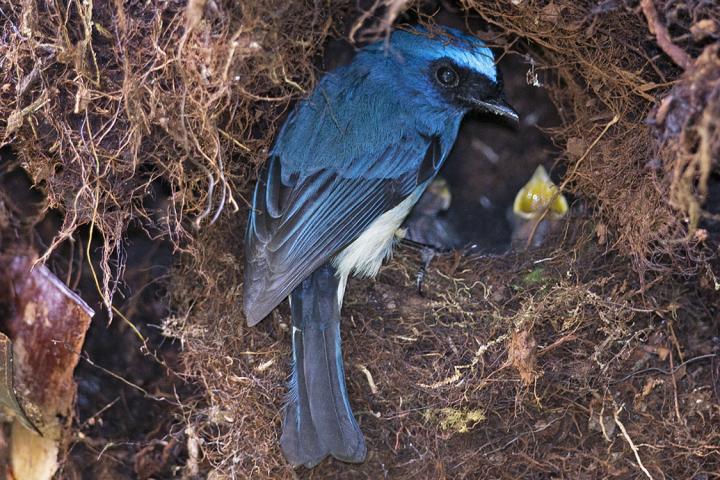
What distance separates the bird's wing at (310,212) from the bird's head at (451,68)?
1.22ft

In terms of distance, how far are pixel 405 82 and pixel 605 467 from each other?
2.08m

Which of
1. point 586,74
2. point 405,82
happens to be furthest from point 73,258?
point 586,74

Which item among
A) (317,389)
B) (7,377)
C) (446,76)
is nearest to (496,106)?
(446,76)

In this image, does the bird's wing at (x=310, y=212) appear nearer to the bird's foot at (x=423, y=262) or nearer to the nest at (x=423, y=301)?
the nest at (x=423, y=301)

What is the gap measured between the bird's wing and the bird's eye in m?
0.39

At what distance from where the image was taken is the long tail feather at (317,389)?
13.1ft

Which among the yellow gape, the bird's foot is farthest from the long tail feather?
the yellow gape

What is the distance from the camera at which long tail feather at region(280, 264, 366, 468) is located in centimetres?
399

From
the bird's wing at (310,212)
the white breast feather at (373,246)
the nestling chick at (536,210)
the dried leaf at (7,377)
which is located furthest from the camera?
the nestling chick at (536,210)

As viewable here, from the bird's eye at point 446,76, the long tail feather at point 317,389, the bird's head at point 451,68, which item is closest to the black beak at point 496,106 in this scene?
the bird's head at point 451,68

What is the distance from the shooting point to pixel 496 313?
168 inches

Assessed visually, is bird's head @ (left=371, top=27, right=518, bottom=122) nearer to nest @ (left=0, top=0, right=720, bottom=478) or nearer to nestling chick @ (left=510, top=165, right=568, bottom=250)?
nest @ (left=0, top=0, right=720, bottom=478)

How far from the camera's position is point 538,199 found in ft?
16.5

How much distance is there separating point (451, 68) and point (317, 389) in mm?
1748
